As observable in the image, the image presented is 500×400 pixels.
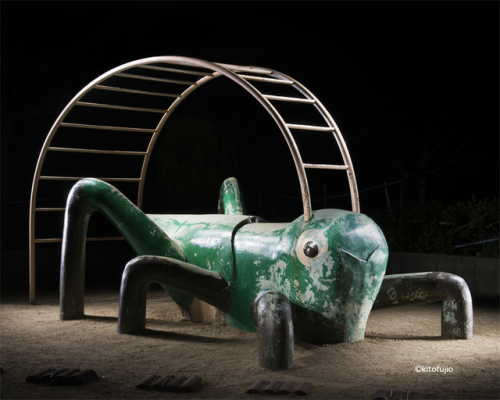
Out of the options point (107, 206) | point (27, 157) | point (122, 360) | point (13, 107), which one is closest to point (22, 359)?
point (122, 360)

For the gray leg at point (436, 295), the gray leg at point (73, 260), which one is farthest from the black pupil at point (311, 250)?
the gray leg at point (73, 260)

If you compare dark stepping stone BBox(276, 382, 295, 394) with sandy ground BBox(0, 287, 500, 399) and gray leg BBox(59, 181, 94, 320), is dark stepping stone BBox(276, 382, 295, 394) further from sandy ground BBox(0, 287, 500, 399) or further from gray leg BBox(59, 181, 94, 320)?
gray leg BBox(59, 181, 94, 320)

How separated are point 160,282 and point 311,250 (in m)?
1.33

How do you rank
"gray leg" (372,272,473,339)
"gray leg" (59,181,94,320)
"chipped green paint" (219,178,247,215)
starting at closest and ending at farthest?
"gray leg" (372,272,473,339) < "gray leg" (59,181,94,320) < "chipped green paint" (219,178,247,215)

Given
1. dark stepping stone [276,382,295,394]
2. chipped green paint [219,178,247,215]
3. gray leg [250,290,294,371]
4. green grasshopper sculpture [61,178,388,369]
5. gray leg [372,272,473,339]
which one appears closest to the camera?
dark stepping stone [276,382,295,394]

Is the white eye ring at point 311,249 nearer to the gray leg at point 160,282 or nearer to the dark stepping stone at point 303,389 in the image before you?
the gray leg at point 160,282

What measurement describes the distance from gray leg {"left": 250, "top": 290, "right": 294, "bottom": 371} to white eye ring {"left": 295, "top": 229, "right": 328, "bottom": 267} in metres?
0.48

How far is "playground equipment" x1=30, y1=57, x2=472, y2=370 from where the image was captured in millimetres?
4250

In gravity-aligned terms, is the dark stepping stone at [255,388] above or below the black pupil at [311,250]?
below

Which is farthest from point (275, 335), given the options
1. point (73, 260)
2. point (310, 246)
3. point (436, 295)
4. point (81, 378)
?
point (73, 260)

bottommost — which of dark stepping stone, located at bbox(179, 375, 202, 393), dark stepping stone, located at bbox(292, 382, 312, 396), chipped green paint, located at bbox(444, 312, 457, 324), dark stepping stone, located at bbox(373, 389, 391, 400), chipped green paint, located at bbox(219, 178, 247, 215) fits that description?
dark stepping stone, located at bbox(179, 375, 202, 393)

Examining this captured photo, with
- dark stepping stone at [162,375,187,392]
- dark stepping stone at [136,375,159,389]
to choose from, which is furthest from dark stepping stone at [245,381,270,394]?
dark stepping stone at [136,375,159,389]

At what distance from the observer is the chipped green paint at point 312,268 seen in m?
4.26

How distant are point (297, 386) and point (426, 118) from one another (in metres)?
9.28
